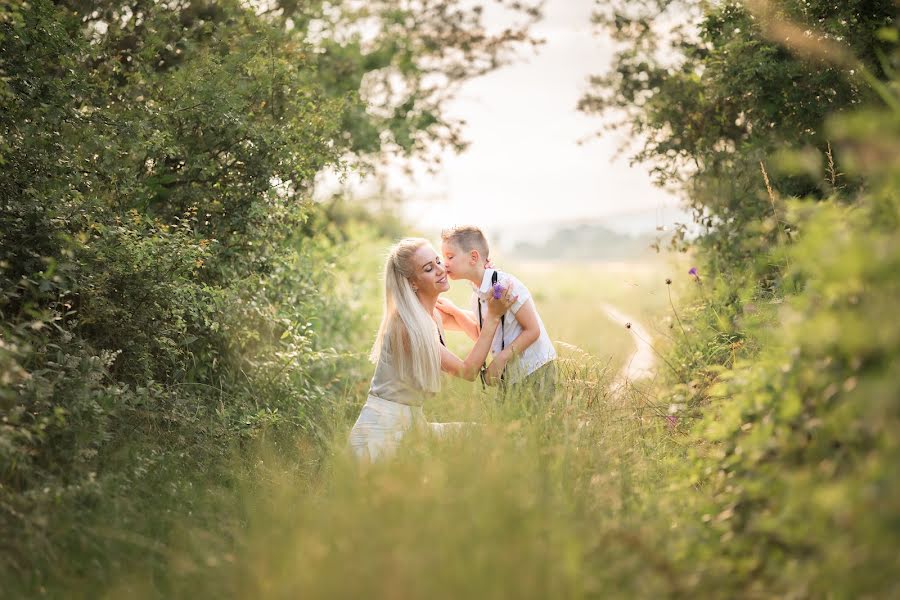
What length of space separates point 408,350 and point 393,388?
29 centimetres

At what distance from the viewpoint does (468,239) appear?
6031 mm

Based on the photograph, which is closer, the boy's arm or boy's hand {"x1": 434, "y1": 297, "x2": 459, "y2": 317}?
the boy's arm

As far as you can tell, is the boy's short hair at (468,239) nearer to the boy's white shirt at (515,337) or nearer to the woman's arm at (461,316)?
the boy's white shirt at (515,337)

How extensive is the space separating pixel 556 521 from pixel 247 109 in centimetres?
487

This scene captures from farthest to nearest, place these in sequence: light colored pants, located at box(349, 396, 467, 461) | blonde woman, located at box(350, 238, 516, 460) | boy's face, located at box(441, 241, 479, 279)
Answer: boy's face, located at box(441, 241, 479, 279) → blonde woman, located at box(350, 238, 516, 460) → light colored pants, located at box(349, 396, 467, 461)

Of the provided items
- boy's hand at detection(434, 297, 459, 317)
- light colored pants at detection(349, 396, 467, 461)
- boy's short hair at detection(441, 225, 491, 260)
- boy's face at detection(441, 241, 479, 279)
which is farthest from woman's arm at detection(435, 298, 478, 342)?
light colored pants at detection(349, 396, 467, 461)

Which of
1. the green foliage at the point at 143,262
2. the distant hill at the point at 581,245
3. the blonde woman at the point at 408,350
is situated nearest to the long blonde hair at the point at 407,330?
the blonde woman at the point at 408,350

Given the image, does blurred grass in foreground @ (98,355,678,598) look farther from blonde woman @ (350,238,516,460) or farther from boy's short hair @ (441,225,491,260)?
boy's short hair @ (441,225,491,260)

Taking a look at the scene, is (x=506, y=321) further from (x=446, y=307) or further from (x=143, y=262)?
(x=143, y=262)

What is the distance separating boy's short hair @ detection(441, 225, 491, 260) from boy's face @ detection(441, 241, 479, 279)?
0.11 ft

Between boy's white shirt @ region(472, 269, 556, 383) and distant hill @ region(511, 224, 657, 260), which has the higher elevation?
boy's white shirt @ region(472, 269, 556, 383)

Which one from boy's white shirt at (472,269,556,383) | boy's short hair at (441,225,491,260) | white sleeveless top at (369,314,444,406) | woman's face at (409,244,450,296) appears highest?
boy's short hair at (441,225,491,260)

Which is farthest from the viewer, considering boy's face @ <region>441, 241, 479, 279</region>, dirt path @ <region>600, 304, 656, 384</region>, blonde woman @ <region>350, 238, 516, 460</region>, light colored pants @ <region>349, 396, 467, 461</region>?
dirt path @ <region>600, 304, 656, 384</region>

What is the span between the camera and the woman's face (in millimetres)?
5629
